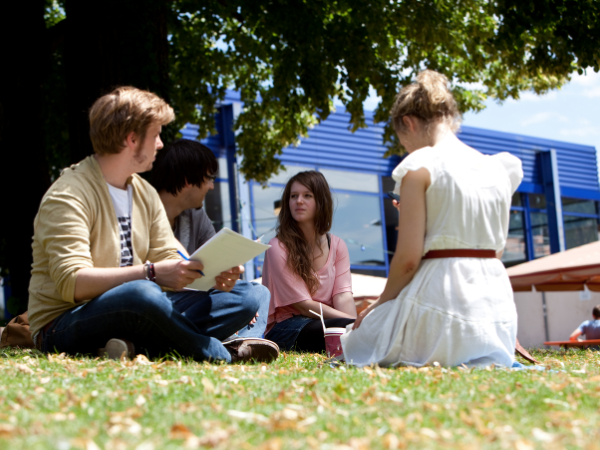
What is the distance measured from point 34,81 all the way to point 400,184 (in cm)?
674

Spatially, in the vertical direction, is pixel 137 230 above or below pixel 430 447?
above

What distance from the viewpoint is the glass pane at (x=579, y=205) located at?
2680 centimetres

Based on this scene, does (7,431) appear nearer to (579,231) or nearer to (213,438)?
(213,438)

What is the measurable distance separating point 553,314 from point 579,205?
12.3 metres

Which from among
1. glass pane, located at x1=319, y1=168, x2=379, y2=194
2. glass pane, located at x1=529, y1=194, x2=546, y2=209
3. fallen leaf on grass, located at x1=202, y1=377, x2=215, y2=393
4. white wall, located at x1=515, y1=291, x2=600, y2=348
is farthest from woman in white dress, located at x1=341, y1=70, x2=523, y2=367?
glass pane, located at x1=529, y1=194, x2=546, y2=209

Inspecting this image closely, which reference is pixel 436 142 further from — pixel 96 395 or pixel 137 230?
pixel 96 395

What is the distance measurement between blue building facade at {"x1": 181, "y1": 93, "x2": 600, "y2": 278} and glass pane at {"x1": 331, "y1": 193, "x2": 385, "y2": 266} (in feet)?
0.10

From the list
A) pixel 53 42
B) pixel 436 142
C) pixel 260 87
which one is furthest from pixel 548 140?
pixel 436 142

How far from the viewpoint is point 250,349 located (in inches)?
152

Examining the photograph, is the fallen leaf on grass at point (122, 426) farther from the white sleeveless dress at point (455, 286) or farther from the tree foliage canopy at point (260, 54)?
the tree foliage canopy at point (260, 54)

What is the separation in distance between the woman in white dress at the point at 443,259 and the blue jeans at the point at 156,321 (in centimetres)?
79

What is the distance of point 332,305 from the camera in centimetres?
548

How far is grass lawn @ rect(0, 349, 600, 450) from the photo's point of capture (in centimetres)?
180

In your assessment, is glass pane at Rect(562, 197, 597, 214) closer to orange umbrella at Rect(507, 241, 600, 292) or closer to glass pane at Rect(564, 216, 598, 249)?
glass pane at Rect(564, 216, 598, 249)
